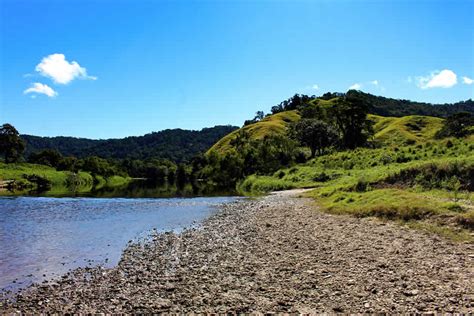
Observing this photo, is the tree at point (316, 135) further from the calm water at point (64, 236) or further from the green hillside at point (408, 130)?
the calm water at point (64, 236)

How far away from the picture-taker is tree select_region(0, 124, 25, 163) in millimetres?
139062

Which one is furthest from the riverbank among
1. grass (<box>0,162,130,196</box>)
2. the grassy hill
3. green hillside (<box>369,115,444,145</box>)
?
green hillside (<box>369,115,444,145</box>)

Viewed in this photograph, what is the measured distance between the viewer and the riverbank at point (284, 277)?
1243cm

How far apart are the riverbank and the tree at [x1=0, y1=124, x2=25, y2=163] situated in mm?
138285

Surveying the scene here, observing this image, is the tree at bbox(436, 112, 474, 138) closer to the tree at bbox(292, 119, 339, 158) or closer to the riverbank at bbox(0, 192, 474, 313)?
the tree at bbox(292, 119, 339, 158)

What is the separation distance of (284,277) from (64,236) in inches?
769

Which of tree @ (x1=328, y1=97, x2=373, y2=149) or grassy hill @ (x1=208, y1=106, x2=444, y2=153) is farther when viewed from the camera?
grassy hill @ (x1=208, y1=106, x2=444, y2=153)

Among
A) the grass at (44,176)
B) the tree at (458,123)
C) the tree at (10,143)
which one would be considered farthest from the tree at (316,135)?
the tree at (10,143)

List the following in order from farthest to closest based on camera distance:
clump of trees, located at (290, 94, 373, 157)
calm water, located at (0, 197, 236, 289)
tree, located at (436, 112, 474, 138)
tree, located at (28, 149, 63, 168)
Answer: tree, located at (28, 149, 63, 168)
tree, located at (436, 112, 474, 138)
clump of trees, located at (290, 94, 373, 157)
calm water, located at (0, 197, 236, 289)

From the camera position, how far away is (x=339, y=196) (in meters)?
37.9

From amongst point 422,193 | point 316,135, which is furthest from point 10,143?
point 422,193

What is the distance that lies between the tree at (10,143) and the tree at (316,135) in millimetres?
100433

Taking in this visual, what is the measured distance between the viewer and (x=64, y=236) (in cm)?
2855

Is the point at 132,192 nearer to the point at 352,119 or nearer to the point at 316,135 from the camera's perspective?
the point at 316,135
